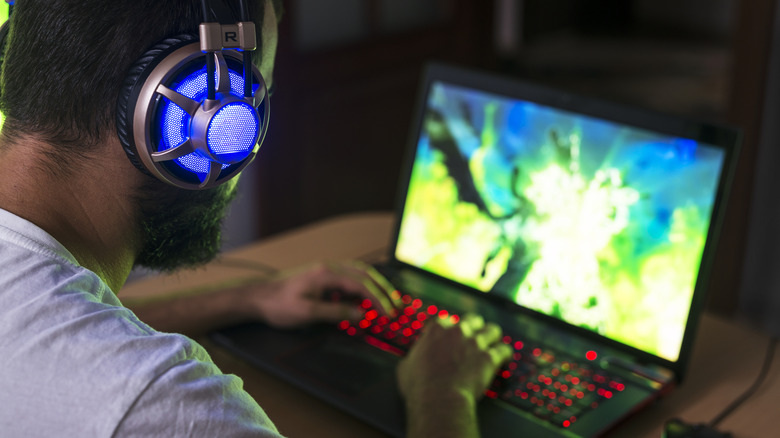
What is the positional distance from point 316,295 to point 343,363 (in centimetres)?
15

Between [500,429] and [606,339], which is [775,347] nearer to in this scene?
[606,339]

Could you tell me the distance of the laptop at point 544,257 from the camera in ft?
2.97

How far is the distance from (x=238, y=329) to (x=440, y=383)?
1.07 feet

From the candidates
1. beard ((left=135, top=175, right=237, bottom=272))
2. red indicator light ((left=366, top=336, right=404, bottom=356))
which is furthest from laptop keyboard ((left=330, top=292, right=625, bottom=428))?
beard ((left=135, top=175, right=237, bottom=272))

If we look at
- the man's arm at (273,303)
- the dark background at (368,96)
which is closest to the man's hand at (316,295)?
the man's arm at (273,303)

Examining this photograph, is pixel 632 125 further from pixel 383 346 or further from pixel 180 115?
pixel 180 115

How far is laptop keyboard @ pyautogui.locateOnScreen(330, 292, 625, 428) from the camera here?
2.88 ft

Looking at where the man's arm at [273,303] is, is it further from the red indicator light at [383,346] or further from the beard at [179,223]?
the beard at [179,223]

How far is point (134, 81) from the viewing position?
0.62 metres

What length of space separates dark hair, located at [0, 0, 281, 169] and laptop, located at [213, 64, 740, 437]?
43cm

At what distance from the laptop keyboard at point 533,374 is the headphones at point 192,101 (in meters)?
0.44

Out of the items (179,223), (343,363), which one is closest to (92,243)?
(179,223)

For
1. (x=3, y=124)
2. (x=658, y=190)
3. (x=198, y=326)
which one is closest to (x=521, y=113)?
(x=658, y=190)

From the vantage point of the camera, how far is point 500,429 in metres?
0.85
